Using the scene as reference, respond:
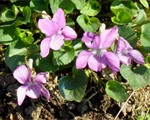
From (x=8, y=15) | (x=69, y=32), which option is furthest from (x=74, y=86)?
(x=8, y=15)

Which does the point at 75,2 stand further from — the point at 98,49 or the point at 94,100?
the point at 94,100

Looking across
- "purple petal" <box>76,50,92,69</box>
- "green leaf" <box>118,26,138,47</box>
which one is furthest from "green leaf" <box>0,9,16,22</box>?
"green leaf" <box>118,26,138,47</box>

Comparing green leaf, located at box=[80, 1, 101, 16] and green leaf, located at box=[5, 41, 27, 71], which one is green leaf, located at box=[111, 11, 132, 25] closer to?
green leaf, located at box=[80, 1, 101, 16]

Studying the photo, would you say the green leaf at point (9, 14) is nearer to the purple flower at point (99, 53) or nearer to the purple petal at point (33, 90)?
the purple petal at point (33, 90)

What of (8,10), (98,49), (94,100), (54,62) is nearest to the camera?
(98,49)

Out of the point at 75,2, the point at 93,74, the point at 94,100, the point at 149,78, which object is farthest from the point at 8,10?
the point at 149,78

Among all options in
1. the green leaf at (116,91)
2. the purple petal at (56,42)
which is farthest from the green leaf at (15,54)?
the green leaf at (116,91)
